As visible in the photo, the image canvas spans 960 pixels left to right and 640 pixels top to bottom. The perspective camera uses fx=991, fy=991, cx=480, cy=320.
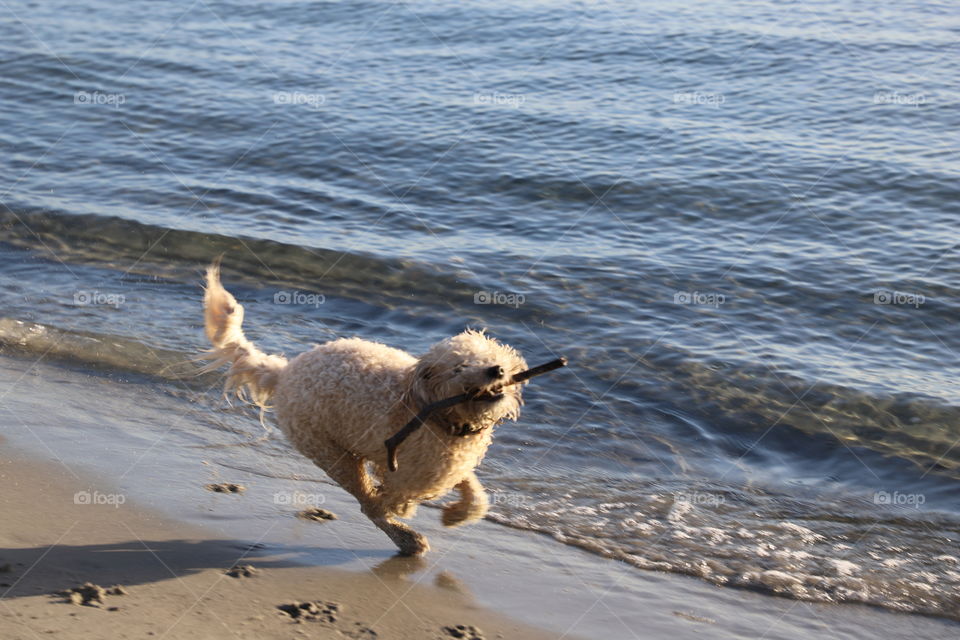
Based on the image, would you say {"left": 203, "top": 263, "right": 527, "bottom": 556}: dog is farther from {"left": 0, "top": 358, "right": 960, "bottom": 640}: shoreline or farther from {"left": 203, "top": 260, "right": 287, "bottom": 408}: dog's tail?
{"left": 0, "top": 358, "right": 960, "bottom": 640}: shoreline

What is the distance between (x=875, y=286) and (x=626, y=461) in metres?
4.38

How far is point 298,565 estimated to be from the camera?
18.3 ft

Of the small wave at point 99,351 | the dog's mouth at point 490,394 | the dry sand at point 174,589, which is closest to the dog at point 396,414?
the dog's mouth at point 490,394

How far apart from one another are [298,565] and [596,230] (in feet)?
23.4

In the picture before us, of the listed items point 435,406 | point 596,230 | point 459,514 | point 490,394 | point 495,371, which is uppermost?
point 495,371

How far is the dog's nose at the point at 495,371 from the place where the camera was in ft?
16.2

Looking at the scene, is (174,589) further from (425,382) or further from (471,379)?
(471,379)

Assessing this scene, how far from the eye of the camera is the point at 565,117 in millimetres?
14953

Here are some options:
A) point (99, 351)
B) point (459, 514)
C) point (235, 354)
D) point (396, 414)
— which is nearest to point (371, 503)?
point (459, 514)

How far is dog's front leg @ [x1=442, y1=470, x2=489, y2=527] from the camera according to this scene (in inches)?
232

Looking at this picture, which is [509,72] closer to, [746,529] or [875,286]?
[875,286]

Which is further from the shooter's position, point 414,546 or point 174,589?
point 414,546

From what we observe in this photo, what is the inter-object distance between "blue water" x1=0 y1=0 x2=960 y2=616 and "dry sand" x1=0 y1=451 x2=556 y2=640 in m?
1.39

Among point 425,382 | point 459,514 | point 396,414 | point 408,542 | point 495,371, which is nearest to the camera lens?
point 495,371
